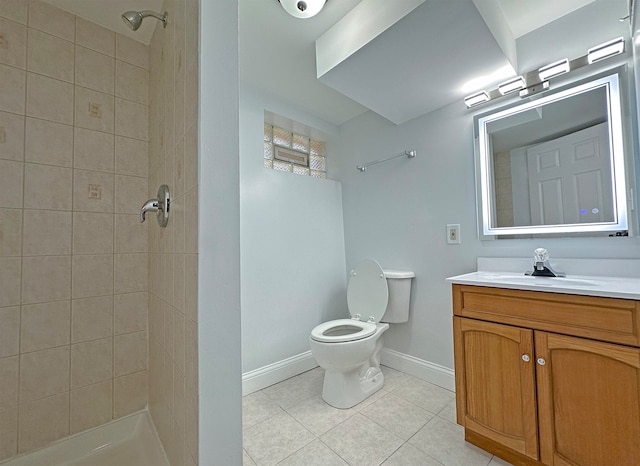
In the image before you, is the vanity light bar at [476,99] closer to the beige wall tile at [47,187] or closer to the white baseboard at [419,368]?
the white baseboard at [419,368]

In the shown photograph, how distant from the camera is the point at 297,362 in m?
2.22

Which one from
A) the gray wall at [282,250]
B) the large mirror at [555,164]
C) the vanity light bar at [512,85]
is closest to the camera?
the large mirror at [555,164]

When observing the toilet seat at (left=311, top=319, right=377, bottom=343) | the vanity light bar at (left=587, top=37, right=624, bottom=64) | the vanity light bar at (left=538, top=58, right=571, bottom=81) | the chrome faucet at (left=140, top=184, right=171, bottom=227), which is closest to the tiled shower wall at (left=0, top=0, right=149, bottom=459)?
the chrome faucet at (left=140, top=184, right=171, bottom=227)

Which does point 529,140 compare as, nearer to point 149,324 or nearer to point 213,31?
point 213,31

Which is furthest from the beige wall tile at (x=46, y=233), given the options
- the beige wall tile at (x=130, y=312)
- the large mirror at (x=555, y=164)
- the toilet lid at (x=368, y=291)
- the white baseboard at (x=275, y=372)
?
the large mirror at (x=555, y=164)

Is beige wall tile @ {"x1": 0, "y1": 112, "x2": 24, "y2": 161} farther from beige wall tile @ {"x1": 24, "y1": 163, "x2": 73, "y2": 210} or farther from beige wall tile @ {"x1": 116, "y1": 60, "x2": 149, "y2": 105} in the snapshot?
beige wall tile @ {"x1": 116, "y1": 60, "x2": 149, "y2": 105}

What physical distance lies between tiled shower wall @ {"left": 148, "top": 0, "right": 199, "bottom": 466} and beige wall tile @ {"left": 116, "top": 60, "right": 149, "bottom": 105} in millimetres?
197

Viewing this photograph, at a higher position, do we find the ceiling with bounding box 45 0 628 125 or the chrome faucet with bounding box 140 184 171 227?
the ceiling with bounding box 45 0 628 125

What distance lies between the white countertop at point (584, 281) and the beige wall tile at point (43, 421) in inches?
78.1

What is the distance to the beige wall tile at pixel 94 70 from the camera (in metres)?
1.41

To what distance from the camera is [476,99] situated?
1748mm

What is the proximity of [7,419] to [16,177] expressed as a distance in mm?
1046

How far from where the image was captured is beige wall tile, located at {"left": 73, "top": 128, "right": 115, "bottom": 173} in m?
1.39

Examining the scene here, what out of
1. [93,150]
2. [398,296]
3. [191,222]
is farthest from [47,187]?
[398,296]
